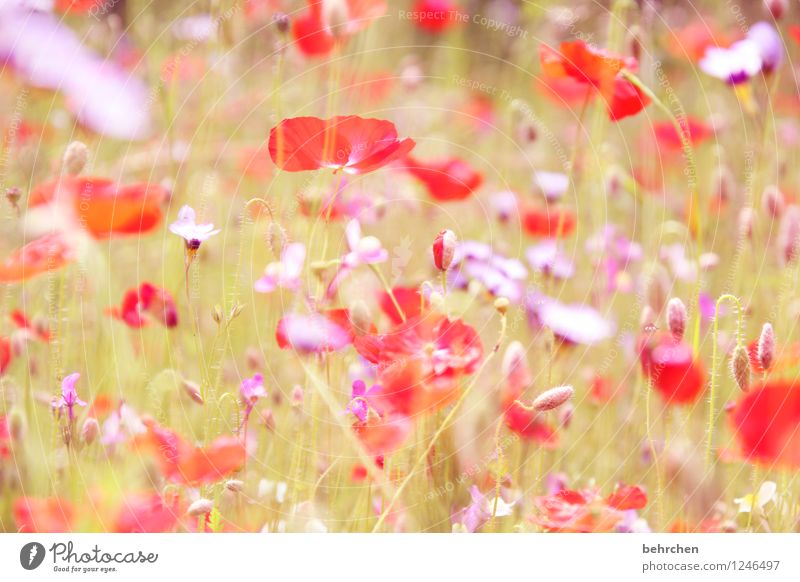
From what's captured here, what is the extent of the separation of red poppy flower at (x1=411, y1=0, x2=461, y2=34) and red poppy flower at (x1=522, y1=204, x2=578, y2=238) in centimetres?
19

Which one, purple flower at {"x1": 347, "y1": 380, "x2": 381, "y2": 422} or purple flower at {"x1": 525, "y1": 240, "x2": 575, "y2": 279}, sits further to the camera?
purple flower at {"x1": 525, "y1": 240, "x2": 575, "y2": 279}

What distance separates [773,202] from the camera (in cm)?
68

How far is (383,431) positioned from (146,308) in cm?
19

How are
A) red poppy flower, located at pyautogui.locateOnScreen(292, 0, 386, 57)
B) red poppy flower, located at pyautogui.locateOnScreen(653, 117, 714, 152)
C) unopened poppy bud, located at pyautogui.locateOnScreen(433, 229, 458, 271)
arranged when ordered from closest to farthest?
unopened poppy bud, located at pyautogui.locateOnScreen(433, 229, 458, 271), red poppy flower, located at pyautogui.locateOnScreen(292, 0, 386, 57), red poppy flower, located at pyautogui.locateOnScreen(653, 117, 714, 152)

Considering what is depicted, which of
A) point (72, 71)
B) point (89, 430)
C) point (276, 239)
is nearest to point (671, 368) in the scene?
point (276, 239)

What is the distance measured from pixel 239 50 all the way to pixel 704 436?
1.60ft

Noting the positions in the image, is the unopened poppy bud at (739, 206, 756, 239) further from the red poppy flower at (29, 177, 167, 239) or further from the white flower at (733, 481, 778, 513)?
the red poppy flower at (29, 177, 167, 239)

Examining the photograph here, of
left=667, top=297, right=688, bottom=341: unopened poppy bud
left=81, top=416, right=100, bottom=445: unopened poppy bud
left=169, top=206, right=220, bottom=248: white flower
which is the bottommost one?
left=81, top=416, right=100, bottom=445: unopened poppy bud

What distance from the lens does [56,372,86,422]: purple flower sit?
0.57 meters

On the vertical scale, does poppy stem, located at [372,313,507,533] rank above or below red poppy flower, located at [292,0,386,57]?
below

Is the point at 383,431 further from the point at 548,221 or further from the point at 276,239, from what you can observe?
the point at 548,221
